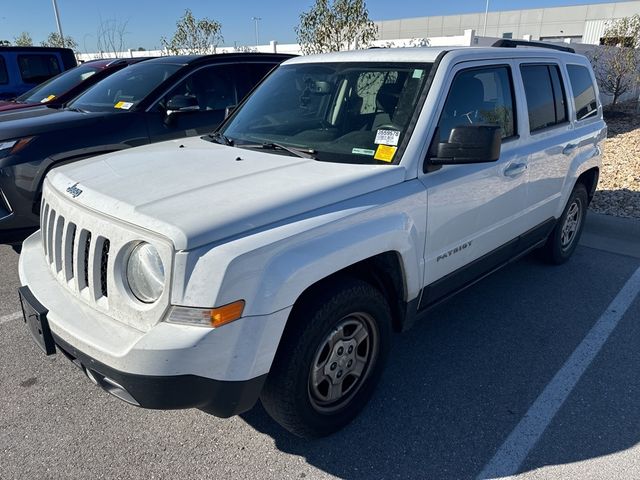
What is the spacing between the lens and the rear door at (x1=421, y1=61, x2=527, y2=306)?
9.51ft

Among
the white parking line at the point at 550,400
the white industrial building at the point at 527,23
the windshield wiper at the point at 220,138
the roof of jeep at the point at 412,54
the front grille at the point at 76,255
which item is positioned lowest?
the white parking line at the point at 550,400

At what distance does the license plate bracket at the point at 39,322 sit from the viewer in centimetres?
232

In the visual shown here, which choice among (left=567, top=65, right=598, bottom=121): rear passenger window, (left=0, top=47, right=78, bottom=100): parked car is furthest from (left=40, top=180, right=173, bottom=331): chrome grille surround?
(left=0, top=47, right=78, bottom=100): parked car

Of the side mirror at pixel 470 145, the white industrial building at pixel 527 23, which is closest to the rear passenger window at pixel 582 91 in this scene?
the side mirror at pixel 470 145

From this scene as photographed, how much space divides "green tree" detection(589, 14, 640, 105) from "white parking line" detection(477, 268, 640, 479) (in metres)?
14.1

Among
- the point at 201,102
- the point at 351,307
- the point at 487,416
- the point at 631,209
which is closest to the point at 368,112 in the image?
the point at 351,307

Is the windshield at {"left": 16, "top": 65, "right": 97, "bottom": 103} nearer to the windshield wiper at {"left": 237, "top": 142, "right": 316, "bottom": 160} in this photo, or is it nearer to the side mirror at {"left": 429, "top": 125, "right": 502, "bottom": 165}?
the windshield wiper at {"left": 237, "top": 142, "right": 316, "bottom": 160}

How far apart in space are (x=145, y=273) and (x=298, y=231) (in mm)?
644

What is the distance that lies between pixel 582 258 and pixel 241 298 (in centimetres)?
425

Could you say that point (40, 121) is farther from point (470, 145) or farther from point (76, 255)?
point (470, 145)

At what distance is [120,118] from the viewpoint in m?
5.02

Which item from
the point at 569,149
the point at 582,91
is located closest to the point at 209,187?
the point at 569,149

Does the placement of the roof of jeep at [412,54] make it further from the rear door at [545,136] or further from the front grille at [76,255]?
the front grille at [76,255]

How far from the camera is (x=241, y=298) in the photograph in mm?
1965
